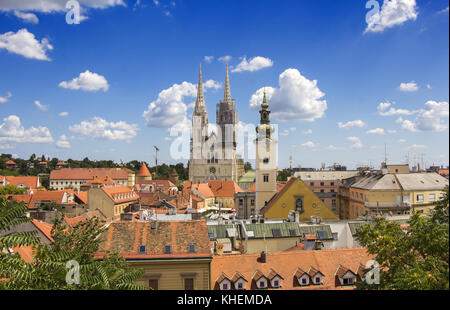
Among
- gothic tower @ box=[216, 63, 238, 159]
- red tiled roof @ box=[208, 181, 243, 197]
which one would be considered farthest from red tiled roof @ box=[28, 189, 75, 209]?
gothic tower @ box=[216, 63, 238, 159]

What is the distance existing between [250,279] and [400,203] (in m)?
28.5

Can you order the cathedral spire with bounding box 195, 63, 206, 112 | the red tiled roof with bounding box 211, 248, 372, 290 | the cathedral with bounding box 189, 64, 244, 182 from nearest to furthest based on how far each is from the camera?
1. the red tiled roof with bounding box 211, 248, 372, 290
2. the cathedral with bounding box 189, 64, 244, 182
3. the cathedral spire with bounding box 195, 63, 206, 112

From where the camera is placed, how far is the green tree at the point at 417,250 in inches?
274

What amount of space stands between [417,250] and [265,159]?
123 feet

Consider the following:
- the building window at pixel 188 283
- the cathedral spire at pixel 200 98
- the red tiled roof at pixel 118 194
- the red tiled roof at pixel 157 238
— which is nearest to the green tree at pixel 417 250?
the building window at pixel 188 283

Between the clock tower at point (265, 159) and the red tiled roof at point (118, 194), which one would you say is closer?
the clock tower at point (265, 159)

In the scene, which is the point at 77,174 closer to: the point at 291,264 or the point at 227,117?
the point at 227,117

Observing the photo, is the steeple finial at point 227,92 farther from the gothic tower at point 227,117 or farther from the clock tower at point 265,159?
the clock tower at point 265,159

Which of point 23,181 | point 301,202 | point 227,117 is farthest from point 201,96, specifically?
point 301,202

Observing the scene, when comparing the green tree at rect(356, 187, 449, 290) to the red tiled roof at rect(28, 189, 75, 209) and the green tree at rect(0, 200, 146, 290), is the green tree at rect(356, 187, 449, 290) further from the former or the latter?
the red tiled roof at rect(28, 189, 75, 209)

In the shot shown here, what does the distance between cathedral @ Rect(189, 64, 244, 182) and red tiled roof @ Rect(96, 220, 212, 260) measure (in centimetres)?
10445

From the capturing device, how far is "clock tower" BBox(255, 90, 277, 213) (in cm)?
4538

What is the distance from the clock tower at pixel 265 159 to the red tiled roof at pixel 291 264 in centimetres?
2507

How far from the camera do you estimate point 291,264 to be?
20.4 m
